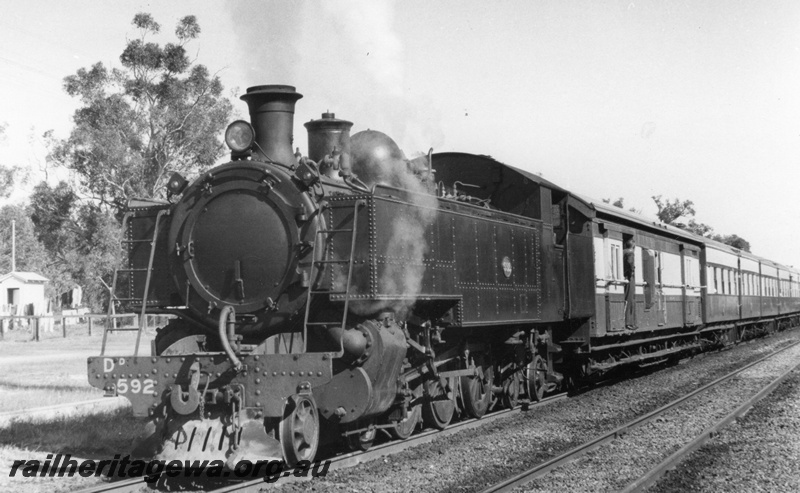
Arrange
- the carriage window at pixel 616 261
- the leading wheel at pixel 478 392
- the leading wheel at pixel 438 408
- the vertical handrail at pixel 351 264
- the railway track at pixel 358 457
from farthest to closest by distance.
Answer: the carriage window at pixel 616 261 → the leading wheel at pixel 478 392 → the leading wheel at pixel 438 408 → the vertical handrail at pixel 351 264 → the railway track at pixel 358 457

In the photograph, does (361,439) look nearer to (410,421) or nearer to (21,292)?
(410,421)

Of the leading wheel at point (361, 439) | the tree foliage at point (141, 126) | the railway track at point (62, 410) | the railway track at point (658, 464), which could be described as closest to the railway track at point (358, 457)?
the leading wheel at point (361, 439)

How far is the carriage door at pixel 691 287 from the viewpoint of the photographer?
22.7 meters

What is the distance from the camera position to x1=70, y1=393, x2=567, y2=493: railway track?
7.53 meters

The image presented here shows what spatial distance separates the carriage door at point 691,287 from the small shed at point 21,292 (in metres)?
37.4

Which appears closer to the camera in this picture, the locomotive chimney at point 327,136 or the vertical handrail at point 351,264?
the vertical handrail at point 351,264

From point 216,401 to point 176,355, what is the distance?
76 cm

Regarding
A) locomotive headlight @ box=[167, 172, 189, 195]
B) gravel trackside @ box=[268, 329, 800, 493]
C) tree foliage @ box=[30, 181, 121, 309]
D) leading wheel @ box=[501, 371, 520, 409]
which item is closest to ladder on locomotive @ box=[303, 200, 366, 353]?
gravel trackside @ box=[268, 329, 800, 493]

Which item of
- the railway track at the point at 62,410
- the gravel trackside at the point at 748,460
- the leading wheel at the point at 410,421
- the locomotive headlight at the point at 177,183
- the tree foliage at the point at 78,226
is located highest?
the tree foliage at the point at 78,226

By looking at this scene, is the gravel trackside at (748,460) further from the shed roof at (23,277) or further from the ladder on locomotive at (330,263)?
the shed roof at (23,277)

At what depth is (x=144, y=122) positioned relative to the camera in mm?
35125

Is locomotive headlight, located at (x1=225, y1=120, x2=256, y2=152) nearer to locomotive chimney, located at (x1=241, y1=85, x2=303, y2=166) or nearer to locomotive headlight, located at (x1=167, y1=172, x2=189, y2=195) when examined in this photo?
locomotive chimney, located at (x1=241, y1=85, x2=303, y2=166)

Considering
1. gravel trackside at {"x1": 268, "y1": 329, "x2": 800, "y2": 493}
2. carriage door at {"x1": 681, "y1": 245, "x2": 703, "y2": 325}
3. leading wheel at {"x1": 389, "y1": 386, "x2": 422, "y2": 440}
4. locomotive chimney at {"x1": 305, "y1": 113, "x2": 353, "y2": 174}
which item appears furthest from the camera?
carriage door at {"x1": 681, "y1": 245, "x2": 703, "y2": 325}

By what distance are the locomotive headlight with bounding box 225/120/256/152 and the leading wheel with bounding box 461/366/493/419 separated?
4703 mm
